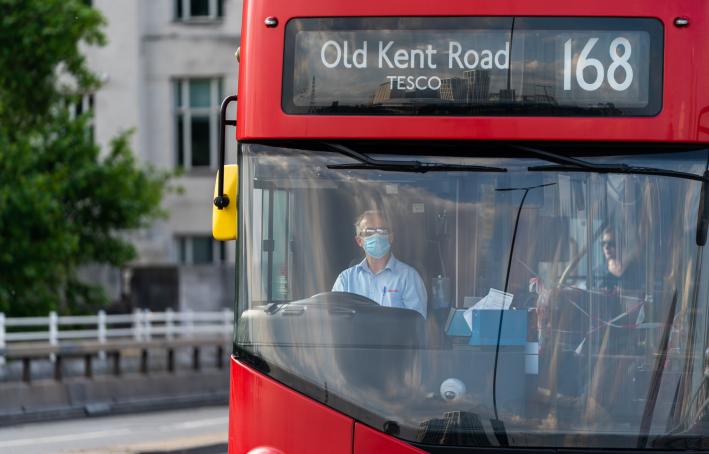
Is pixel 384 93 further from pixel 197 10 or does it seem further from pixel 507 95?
pixel 197 10

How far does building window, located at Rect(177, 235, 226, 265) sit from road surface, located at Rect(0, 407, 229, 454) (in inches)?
518

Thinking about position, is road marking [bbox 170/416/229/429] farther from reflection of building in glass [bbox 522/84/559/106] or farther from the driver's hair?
reflection of building in glass [bbox 522/84/559/106]

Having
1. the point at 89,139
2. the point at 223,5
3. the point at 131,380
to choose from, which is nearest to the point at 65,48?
the point at 89,139

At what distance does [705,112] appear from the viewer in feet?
22.6

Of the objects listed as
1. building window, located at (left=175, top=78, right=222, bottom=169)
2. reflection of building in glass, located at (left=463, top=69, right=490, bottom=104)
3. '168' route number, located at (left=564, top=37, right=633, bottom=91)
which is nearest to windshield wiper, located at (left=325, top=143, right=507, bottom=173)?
reflection of building in glass, located at (left=463, top=69, right=490, bottom=104)

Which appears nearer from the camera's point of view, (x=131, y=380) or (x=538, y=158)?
(x=538, y=158)

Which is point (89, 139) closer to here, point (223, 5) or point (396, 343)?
point (223, 5)

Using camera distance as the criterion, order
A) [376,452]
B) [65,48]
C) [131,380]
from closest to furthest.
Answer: [376,452], [131,380], [65,48]

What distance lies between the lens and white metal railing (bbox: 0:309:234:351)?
73.9 feet

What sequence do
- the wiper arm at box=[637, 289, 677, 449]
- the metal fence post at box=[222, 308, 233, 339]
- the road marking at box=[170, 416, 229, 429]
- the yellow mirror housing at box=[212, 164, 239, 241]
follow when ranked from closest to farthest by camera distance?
the wiper arm at box=[637, 289, 677, 449], the yellow mirror housing at box=[212, 164, 239, 241], the road marking at box=[170, 416, 229, 429], the metal fence post at box=[222, 308, 233, 339]

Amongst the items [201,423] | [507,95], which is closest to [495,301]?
[507,95]

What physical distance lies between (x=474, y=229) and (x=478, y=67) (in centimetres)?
75

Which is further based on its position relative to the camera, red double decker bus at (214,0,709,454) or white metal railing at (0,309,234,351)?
white metal railing at (0,309,234,351)

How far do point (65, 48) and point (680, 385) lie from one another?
2040cm
